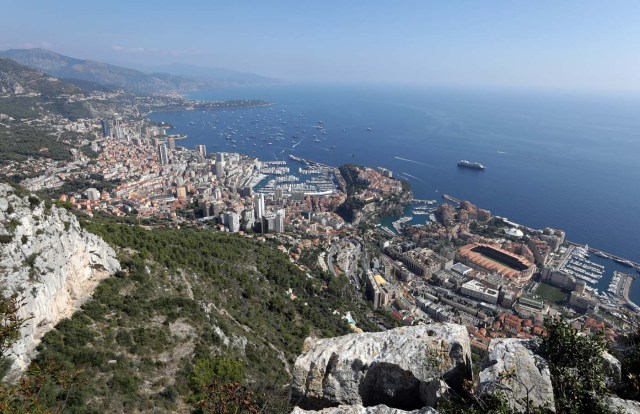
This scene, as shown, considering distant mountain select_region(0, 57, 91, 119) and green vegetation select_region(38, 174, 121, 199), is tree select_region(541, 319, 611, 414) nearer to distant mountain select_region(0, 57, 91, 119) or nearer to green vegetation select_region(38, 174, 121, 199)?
green vegetation select_region(38, 174, 121, 199)

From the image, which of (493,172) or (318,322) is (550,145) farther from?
(318,322)

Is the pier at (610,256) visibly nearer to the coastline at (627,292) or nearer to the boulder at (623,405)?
the coastline at (627,292)

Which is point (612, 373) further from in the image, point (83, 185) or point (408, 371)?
point (83, 185)

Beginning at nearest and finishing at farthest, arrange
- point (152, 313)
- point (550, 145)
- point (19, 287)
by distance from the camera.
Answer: point (19, 287) < point (152, 313) < point (550, 145)

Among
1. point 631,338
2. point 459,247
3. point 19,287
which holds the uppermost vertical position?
point 631,338

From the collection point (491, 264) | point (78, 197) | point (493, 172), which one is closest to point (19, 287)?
point (491, 264)
